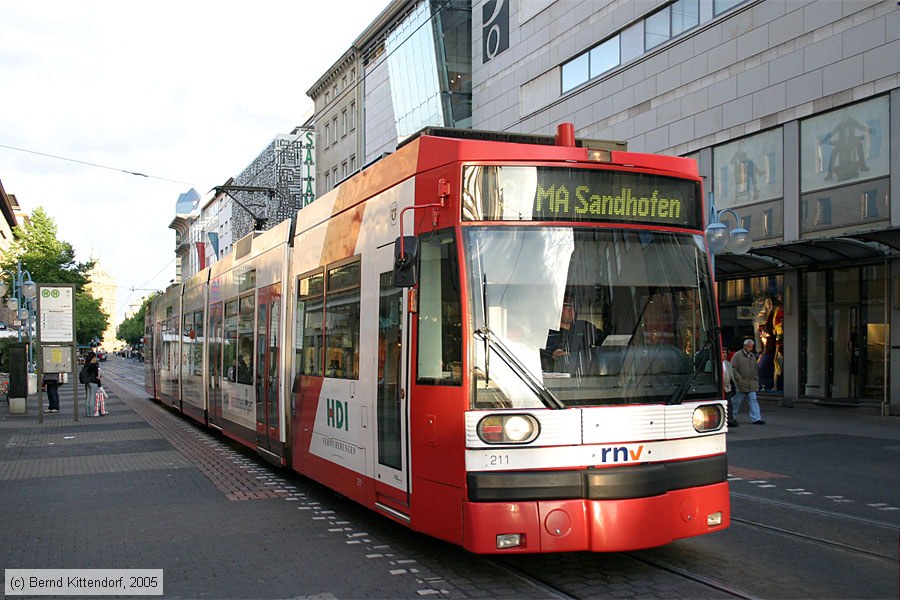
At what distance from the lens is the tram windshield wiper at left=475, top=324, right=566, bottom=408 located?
18.4 ft

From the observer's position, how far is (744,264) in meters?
21.8

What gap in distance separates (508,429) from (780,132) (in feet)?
59.4

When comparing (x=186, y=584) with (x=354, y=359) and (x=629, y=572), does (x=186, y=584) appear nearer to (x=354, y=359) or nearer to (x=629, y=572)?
(x=354, y=359)

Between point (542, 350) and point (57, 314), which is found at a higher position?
point (57, 314)

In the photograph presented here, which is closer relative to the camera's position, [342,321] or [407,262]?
[407,262]

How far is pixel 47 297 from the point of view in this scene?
68.2 feet

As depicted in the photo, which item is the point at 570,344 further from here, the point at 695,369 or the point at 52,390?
the point at 52,390

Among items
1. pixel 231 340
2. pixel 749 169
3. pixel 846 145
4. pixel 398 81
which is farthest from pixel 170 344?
pixel 398 81

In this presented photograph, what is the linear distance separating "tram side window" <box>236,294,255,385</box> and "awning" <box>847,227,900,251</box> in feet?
Result: 38.4

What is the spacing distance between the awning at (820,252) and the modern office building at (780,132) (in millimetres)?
53

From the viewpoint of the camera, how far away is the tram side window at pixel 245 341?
12.2 m

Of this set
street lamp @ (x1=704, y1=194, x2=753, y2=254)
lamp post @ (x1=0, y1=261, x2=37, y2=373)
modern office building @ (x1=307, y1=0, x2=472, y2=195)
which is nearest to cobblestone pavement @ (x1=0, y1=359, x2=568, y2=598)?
street lamp @ (x1=704, y1=194, x2=753, y2=254)

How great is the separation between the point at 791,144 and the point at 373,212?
52.9 ft

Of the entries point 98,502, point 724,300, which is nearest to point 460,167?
point 98,502
